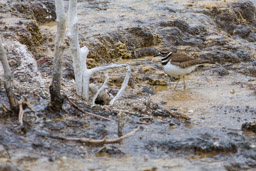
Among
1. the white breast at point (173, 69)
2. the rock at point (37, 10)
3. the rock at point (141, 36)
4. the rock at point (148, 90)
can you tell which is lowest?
the rock at point (148, 90)

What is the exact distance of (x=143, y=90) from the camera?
8961 millimetres

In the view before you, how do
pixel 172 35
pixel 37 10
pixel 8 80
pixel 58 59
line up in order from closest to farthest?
pixel 8 80
pixel 58 59
pixel 37 10
pixel 172 35

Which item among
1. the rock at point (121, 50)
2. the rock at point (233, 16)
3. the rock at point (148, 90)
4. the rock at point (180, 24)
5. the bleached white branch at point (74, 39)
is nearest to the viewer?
the bleached white branch at point (74, 39)

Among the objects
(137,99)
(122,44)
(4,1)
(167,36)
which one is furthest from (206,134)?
(4,1)

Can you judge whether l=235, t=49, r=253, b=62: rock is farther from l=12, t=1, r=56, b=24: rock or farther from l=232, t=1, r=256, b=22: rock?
l=12, t=1, r=56, b=24: rock

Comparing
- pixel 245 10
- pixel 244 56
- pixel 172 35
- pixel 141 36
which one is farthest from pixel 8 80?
pixel 245 10

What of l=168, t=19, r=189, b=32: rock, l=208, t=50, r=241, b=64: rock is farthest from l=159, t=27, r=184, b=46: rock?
l=208, t=50, r=241, b=64: rock

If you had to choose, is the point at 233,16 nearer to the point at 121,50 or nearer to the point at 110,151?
the point at 121,50

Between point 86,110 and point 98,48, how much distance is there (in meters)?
4.25

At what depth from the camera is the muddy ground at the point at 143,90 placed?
16.2 ft

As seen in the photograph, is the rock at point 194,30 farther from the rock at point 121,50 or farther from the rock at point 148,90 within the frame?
the rock at point 148,90

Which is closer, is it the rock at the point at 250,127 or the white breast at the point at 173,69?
the rock at the point at 250,127

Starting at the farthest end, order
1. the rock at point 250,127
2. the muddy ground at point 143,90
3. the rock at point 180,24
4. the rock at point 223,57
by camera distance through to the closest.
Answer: the rock at point 180,24 → the rock at point 223,57 → the rock at point 250,127 → the muddy ground at point 143,90

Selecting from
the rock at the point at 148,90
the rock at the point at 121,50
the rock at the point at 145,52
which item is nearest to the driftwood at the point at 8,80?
the rock at the point at 148,90
